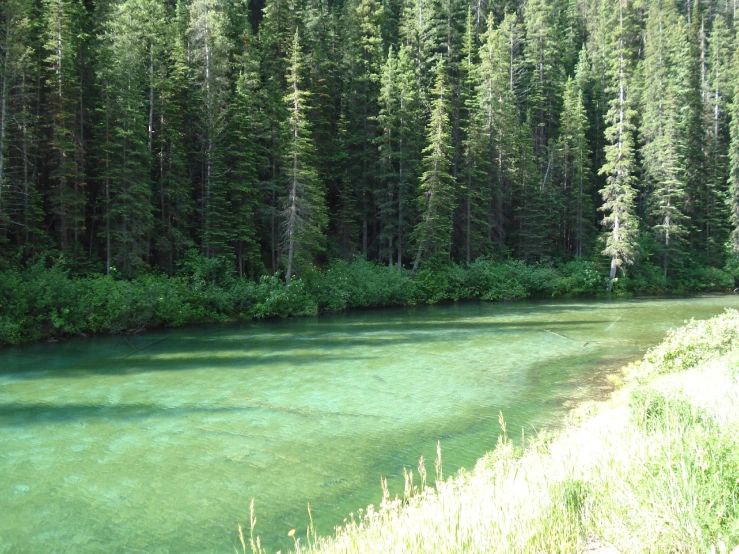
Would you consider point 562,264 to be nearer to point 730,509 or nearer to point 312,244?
point 312,244

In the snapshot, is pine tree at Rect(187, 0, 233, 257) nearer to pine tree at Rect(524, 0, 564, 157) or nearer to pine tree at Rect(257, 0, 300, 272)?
pine tree at Rect(257, 0, 300, 272)

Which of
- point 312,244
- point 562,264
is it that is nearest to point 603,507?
point 312,244

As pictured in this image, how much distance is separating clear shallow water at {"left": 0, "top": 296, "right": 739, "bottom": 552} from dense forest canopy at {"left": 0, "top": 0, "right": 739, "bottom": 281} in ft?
30.3

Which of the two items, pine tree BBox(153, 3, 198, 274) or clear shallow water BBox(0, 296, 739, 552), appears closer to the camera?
clear shallow water BBox(0, 296, 739, 552)

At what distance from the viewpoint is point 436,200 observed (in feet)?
115

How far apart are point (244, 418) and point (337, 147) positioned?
1194 inches

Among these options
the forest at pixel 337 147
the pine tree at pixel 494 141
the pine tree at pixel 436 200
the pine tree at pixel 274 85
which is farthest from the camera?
the pine tree at pixel 494 141

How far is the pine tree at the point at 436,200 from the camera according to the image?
35.1m

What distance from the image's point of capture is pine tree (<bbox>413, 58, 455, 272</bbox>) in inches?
1383

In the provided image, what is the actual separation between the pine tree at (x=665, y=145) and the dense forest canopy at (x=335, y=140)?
0.26 metres

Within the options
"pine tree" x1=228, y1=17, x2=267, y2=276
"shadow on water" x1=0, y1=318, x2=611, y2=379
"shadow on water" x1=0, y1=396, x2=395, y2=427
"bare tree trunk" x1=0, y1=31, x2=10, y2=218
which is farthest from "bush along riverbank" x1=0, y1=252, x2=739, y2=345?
"shadow on water" x1=0, y1=396, x2=395, y2=427

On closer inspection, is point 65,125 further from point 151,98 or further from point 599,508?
point 599,508

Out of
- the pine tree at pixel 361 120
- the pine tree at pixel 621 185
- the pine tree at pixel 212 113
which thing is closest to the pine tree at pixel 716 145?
the pine tree at pixel 621 185

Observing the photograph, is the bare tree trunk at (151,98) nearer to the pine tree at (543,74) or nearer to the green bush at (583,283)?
the green bush at (583,283)
